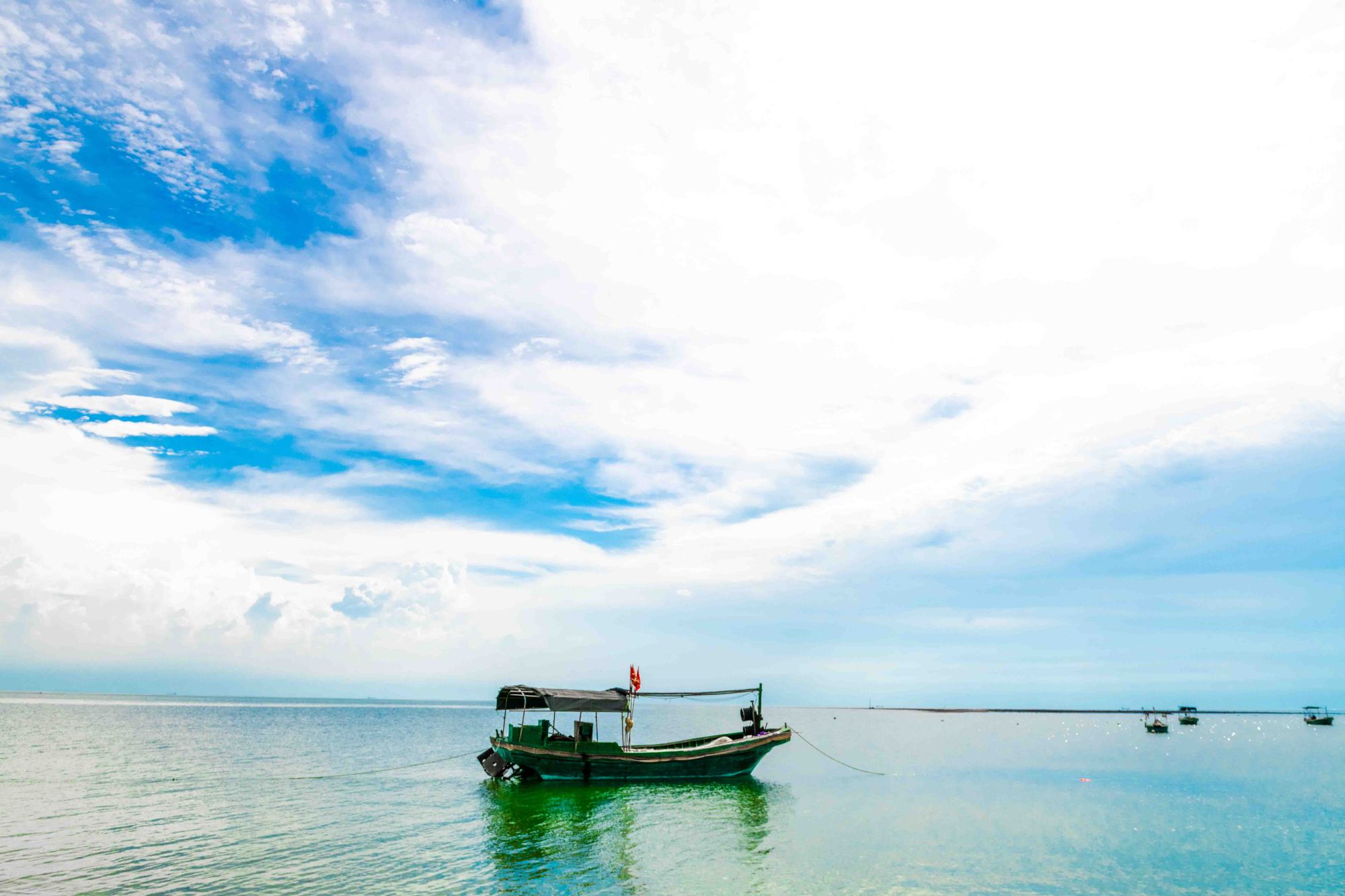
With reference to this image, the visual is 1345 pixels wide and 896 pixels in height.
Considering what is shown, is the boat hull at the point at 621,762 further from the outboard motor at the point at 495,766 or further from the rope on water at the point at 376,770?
the rope on water at the point at 376,770

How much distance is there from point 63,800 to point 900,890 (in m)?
31.2

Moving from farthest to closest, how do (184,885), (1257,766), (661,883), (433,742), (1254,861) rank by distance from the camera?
(433,742), (1257,766), (1254,861), (661,883), (184,885)

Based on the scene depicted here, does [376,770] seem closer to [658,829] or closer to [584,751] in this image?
[584,751]

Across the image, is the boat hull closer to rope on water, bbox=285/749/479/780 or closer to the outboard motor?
the outboard motor

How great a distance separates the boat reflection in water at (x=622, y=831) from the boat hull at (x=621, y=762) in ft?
1.67

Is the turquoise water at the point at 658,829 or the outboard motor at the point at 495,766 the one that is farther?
the outboard motor at the point at 495,766

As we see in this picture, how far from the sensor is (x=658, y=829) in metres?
25.5

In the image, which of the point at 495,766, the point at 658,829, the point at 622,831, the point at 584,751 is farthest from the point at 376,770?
the point at 658,829

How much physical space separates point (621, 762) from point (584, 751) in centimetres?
170

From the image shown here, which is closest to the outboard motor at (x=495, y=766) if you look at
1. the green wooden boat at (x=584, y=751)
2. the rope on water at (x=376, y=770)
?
the green wooden boat at (x=584, y=751)

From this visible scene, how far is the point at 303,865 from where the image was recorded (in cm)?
1964

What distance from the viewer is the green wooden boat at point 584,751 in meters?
32.6

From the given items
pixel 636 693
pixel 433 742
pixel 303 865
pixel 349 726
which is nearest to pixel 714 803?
pixel 636 693

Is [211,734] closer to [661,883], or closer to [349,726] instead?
[349,726]
